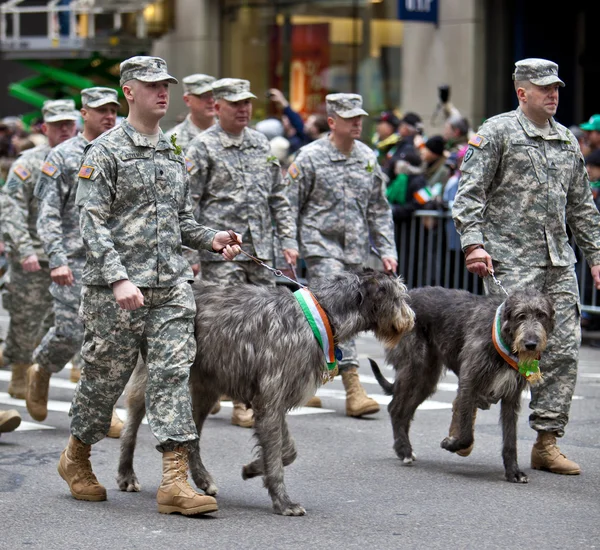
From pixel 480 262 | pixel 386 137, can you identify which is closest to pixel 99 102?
pixel 480 262

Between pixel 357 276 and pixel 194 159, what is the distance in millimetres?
2926

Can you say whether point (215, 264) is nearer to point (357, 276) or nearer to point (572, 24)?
point (357, 276)

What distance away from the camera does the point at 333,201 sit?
1032 cm

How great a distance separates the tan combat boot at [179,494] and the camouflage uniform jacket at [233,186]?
3026 millimetres

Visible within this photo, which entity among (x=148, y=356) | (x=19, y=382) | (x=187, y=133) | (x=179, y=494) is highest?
(x=187, y=133)

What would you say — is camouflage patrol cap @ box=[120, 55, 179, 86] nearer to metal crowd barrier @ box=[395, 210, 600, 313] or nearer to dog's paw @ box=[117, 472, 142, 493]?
dog's paw @ box=[117, 472, 142, 493]

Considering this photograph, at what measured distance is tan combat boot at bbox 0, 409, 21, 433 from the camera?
878 cm

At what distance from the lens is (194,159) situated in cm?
959

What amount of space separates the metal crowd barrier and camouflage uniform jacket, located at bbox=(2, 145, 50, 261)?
5.72 m

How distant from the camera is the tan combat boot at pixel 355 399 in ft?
32.8

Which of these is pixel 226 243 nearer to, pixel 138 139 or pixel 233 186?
pixel 138 139

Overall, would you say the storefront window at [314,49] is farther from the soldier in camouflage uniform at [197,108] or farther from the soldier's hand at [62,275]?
the soldier's hand at [62,275]

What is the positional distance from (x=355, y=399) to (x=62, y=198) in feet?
9.00

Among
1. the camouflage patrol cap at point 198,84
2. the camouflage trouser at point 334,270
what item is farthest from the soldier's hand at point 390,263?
the camouflage patrol cap at point 198,84
